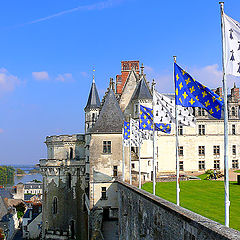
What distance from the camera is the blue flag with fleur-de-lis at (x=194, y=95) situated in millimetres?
11594

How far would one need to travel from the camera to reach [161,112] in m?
17.6

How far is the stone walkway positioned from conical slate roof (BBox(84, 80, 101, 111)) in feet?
51.4

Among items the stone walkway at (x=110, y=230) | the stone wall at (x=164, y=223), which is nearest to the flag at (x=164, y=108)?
the stone wall at (x=164, y=223)

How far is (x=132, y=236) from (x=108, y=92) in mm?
18760

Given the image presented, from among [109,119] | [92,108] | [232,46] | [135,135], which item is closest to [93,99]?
[92,108]

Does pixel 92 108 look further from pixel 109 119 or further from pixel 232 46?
pixel 232 46

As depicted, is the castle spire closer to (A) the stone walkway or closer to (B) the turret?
(B) the turret

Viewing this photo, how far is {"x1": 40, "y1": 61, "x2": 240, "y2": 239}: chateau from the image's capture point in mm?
32594

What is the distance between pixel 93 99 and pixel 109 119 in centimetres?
1091

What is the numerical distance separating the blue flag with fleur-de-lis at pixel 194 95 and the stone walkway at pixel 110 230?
18.7 m

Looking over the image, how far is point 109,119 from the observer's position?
33.4 m

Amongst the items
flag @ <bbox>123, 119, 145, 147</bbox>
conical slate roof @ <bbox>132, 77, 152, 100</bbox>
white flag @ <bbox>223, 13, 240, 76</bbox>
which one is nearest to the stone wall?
white flag @ <bbox>223, 13, 240, 76</bbox>

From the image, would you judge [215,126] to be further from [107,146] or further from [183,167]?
[107,146]

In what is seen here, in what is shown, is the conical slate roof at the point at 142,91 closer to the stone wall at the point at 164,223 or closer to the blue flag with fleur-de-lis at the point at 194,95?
the stone wall at the point at 164,223
